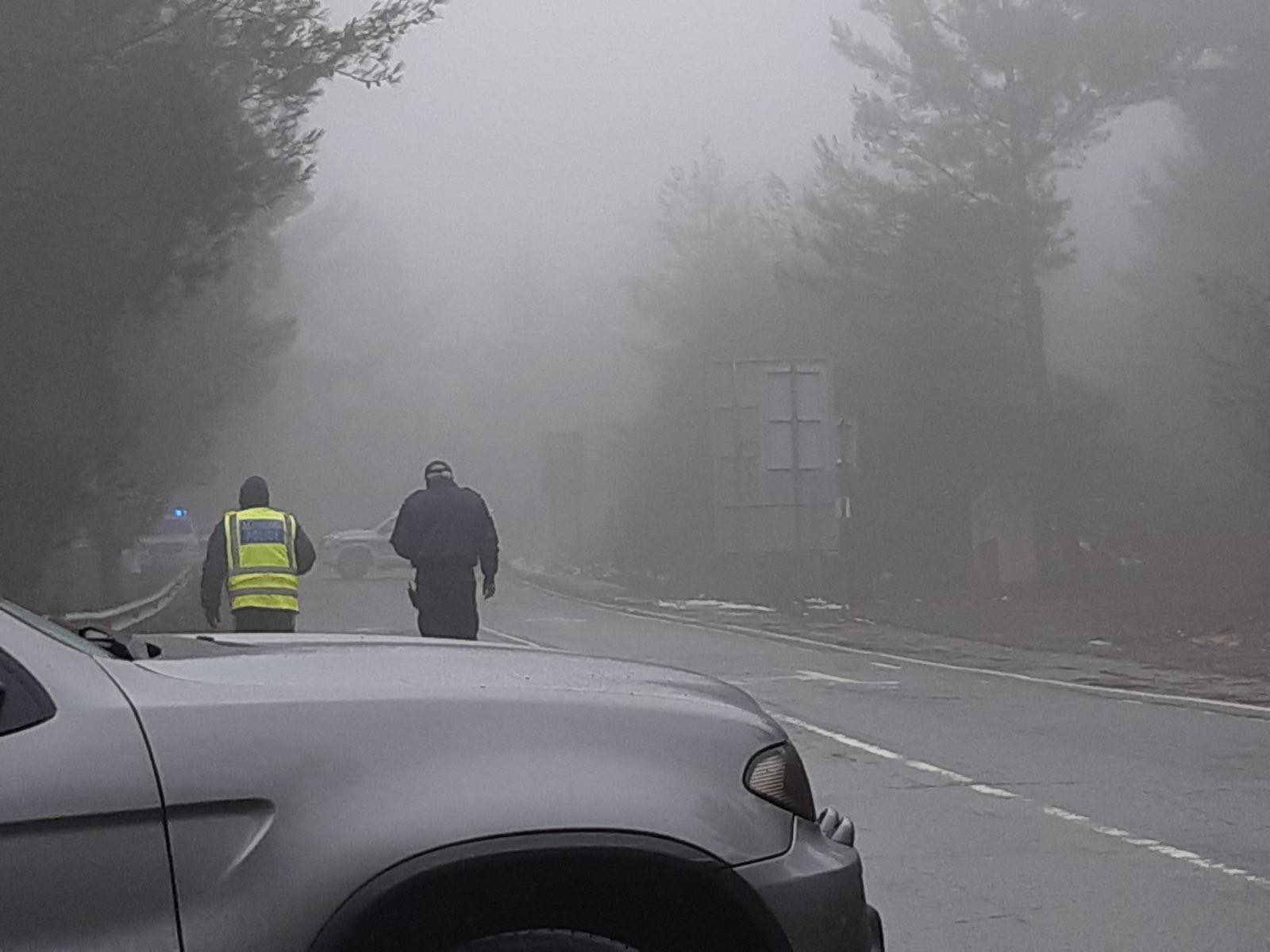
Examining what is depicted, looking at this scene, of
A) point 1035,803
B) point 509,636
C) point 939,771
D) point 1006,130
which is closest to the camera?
point 1035,803

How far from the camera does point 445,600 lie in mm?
12922

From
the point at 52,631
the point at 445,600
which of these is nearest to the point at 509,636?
the point at 445,600

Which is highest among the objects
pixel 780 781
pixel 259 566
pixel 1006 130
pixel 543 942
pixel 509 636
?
pixel 1006 130

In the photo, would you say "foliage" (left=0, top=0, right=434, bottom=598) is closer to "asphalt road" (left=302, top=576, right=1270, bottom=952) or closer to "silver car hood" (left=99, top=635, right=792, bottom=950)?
"asphalt road" (left=302, top=576, right=1270, bottom=952)

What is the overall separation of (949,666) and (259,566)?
8.61m

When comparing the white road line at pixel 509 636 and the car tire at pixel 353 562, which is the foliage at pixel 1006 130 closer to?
the white road line at pixel 509 636

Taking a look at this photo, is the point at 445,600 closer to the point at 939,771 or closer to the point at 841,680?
the point at 939,771

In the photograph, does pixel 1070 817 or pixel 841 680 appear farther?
pixel 841 680

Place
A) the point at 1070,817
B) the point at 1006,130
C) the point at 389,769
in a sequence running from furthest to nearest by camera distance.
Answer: the point at 1006,130
the point at 1070,817
the point at 389,769

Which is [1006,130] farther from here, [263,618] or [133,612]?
[263,618]

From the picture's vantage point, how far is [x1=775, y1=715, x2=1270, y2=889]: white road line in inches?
297

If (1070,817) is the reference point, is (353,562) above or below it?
above

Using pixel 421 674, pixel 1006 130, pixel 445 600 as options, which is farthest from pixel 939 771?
pixel 1006 130

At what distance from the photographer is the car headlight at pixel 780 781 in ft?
11.9
